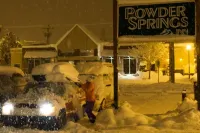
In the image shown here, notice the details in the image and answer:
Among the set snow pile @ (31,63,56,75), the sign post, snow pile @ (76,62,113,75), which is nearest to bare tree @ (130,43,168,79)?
snow pile @ (76,62,113,75)

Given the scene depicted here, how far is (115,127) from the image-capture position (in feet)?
35.2

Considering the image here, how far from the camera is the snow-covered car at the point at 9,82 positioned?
13470mm

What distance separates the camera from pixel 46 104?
1034 cm

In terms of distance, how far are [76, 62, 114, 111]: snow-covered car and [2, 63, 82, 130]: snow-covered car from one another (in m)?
1.66

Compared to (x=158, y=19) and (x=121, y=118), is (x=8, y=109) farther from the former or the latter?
(x=158, y=19)

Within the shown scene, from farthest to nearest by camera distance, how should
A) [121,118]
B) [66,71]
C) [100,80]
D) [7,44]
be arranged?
[7,44], [100,80], [66,71], [121,118]

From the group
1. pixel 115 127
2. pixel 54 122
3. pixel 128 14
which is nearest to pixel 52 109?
pixel 54 122

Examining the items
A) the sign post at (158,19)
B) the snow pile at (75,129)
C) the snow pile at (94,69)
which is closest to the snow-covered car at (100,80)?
the snow pile at (94,69)

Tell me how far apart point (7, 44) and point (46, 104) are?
5490cm

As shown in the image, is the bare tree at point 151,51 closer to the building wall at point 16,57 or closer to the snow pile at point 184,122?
the building wall at point 16,57

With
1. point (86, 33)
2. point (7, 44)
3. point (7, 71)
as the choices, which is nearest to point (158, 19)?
point (7, 71)

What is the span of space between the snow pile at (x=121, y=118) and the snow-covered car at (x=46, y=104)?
3.13ft

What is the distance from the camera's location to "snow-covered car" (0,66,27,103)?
1347 cm

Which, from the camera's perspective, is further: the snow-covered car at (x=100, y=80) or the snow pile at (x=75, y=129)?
the snow-covered car at (x=100, y=80)
